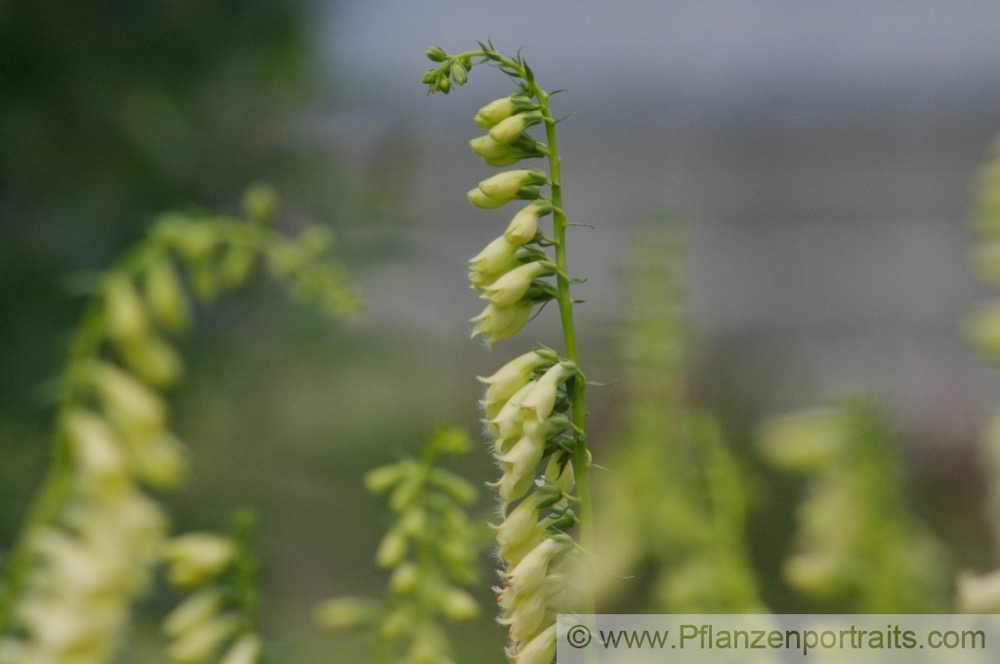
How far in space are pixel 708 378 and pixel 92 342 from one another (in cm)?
88

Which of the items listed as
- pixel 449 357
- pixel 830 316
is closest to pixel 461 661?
pixel 449 357

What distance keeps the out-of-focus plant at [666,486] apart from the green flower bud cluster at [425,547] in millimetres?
57

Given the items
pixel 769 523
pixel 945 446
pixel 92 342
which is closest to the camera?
pixel 92 342

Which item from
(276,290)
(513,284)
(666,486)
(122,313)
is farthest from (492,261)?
(276,290)

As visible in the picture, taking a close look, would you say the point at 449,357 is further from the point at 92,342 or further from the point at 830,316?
the point at 92,342

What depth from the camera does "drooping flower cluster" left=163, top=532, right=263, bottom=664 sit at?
452mm

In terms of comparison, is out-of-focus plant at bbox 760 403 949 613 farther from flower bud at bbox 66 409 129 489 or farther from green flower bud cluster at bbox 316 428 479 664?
flower bud at bbox 66 409 129 489

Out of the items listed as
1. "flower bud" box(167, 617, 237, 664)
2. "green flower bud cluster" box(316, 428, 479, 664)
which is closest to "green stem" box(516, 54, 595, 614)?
"green flower bud cluster" box(316, 428, 479, 664)

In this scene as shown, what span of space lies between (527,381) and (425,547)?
0.15m

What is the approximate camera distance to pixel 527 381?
1.06ft

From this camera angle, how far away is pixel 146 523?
0.55 m

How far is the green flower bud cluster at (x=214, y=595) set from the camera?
1.48 ft

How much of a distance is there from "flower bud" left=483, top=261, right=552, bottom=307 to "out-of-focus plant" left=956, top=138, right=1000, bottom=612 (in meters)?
0.19

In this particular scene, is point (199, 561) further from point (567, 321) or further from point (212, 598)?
point (567, 321)
